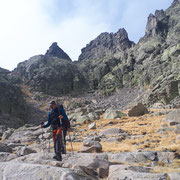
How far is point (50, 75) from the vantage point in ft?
371

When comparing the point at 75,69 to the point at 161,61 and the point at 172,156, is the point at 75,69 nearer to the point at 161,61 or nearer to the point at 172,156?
the point at 161,61

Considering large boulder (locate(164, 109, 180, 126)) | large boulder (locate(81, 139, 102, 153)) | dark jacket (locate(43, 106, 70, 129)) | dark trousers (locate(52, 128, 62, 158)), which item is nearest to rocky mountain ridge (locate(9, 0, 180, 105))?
large boulder (locate(164, 109, 180, 126))

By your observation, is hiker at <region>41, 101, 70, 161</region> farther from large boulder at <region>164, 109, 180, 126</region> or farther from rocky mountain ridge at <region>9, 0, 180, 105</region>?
rocky mountain ridge at <region>9, 0, 180, 105</region>

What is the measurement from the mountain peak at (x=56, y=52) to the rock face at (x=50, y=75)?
32.7m

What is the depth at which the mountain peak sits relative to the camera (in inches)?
6250

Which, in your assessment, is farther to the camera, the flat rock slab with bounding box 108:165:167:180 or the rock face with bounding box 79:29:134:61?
the rock face with bounding box 79:29:134:61

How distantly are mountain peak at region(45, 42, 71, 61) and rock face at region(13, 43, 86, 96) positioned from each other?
32.7m

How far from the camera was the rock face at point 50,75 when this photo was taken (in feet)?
361

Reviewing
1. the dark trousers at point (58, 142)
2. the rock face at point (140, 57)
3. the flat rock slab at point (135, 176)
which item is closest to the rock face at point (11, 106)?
the dark trousers at point (58, 142)

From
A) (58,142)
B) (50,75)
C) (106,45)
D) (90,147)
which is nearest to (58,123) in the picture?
(58,142)

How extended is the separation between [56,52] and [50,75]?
53107 mm

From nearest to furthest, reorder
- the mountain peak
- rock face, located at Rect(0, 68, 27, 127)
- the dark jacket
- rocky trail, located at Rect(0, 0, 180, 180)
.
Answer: the dark jacket → rocky trail, located at Rect(0, 0, 180, 180) → rock face, located at Rect(0, 68, 27, 127) → the mountain peak

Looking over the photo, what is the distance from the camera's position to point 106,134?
2047cm

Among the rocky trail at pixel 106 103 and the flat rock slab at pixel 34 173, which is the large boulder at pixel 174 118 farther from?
the flat rock slab at pixel 34 173
